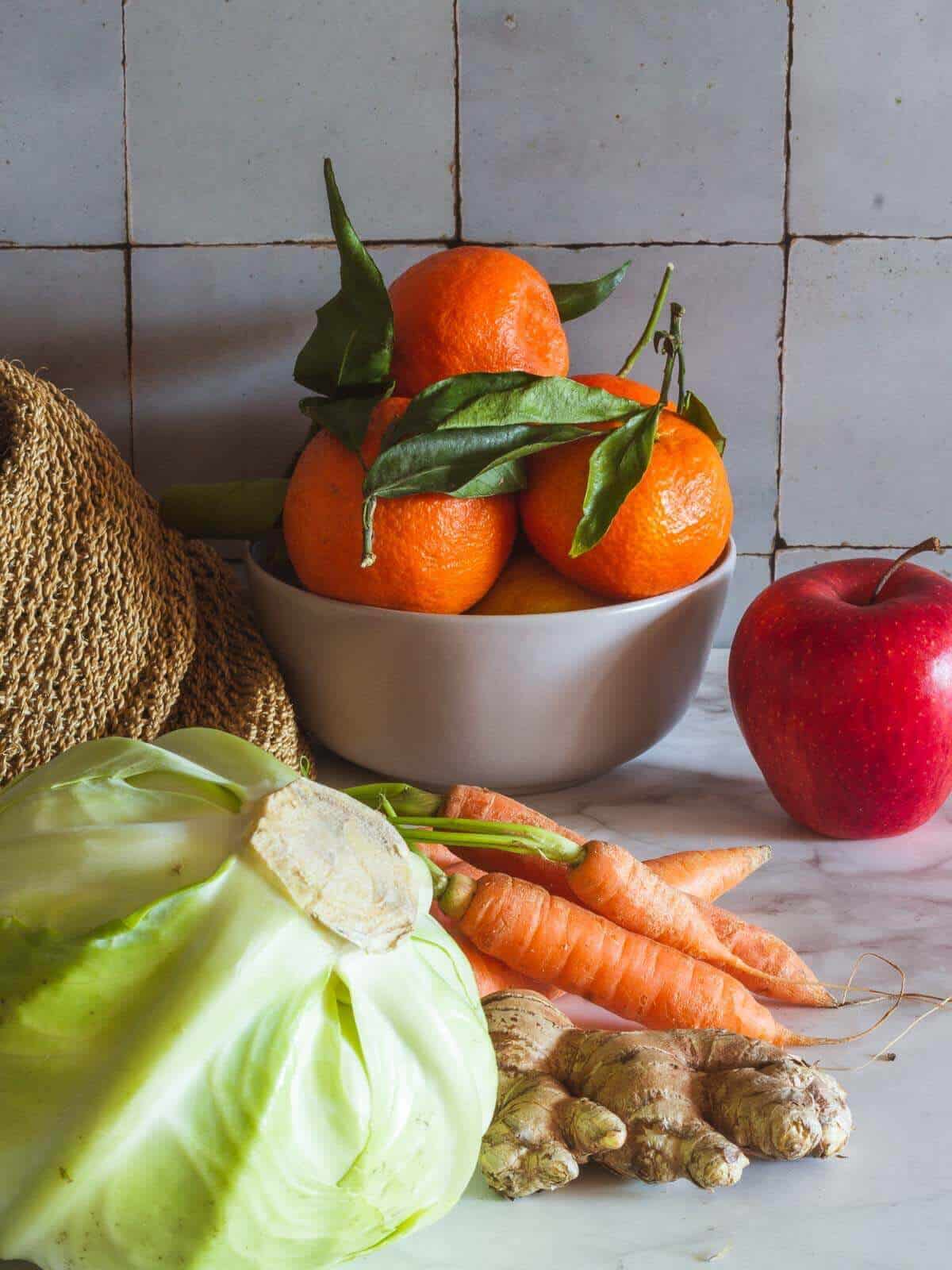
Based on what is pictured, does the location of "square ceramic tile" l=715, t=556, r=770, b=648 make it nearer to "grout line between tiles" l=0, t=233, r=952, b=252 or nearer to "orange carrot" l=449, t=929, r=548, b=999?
"grout line between tiles" l=0, t=233, r=952, b=252

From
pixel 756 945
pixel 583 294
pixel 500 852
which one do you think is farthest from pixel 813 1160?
pixel 583 294

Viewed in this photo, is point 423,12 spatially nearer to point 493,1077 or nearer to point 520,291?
point 520,291

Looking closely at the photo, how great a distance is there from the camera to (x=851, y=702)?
0.83 metres

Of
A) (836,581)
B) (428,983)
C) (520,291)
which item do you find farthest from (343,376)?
(428,983)

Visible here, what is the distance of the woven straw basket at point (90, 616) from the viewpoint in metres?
0.76

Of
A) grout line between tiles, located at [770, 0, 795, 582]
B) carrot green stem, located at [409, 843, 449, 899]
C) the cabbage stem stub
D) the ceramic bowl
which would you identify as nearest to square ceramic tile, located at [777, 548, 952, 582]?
grout line between tiles, located at [770, 0, 795, 582]

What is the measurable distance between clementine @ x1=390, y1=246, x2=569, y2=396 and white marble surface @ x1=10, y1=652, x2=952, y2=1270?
1.03ft

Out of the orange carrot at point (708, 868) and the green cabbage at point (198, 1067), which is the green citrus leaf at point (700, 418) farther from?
the green cabbage at point (198, 1067)

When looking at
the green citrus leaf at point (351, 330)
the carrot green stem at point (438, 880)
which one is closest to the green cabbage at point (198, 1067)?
the carrot green stem at point (438, 880)

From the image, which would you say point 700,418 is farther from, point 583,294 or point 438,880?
point 438,880

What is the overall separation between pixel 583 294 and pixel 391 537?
0.30 metres

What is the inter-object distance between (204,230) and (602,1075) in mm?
752

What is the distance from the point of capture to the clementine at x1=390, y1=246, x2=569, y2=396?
2.83 ft

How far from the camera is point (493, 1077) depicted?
561mm
